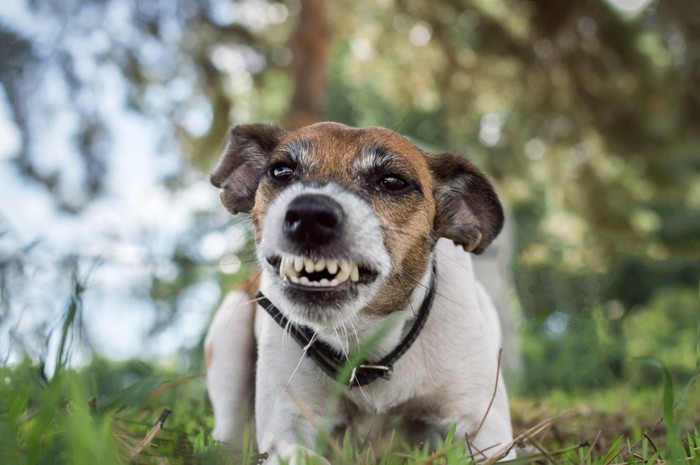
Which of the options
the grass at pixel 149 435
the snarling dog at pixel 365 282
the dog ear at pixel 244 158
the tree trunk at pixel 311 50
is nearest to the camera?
the grass at pixel 149 435

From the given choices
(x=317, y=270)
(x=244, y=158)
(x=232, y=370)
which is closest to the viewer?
(x=317, y=270)

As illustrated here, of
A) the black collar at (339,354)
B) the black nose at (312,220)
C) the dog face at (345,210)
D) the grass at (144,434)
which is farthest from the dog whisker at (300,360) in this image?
the black nose at (312,220)

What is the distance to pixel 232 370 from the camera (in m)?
3.15

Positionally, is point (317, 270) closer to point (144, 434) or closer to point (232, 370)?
point (144, 434)

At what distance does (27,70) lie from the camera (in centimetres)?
754

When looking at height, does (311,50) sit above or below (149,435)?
below

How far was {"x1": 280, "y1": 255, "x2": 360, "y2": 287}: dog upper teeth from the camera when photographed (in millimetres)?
2170

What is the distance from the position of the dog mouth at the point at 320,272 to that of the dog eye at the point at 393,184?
35cm

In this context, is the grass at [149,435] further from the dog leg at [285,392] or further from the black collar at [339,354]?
the black collar at [339,354]

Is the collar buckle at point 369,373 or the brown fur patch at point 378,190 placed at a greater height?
the brown fur patch at point 378,190

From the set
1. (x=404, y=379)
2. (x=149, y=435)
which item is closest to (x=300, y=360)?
(x=404, y=379)

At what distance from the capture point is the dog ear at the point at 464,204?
268cm

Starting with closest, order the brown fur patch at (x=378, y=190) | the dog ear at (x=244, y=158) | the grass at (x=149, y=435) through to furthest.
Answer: the grass at (x=149, y=435), the brown fur patch at (x=378, y=190), the dog ear at (x=244, y=158)

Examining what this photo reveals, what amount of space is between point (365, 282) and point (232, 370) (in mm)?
1161
